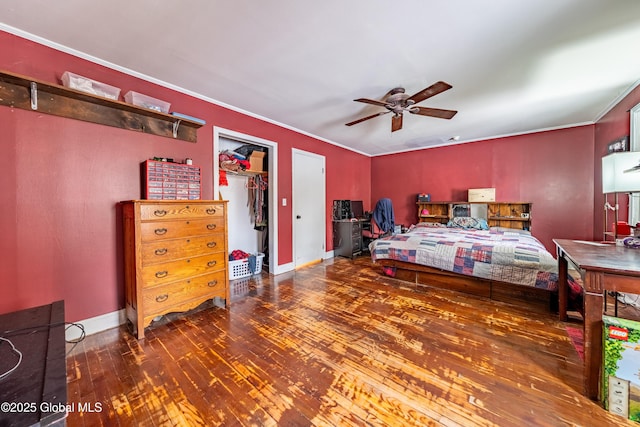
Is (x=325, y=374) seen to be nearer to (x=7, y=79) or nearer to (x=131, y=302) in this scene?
(x=131, y=302)

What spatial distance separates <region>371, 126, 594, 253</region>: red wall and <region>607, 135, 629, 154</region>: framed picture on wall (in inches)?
37.3

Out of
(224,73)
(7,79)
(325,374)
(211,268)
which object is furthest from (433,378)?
(7,79)

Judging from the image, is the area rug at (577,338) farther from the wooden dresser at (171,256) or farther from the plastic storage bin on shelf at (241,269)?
the plastic storage bin on shelf at (241,269)

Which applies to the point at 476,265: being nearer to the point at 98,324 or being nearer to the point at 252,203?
the point at 252,203

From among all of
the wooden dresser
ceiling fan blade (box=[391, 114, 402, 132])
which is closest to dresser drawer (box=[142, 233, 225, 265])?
the wooden dresser

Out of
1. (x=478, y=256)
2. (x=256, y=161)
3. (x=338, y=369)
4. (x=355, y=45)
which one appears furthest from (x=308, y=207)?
(x=338, y=369)

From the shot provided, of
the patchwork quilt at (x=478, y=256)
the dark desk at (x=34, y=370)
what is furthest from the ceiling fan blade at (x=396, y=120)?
the dark desk at (x=34, y=370)

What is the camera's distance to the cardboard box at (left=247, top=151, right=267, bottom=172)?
368cm

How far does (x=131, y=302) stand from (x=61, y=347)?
52.3 inches

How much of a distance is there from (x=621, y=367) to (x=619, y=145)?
316cm

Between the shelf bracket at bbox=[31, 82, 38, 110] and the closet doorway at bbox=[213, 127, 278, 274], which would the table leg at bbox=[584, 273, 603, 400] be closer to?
the closet doorway at bbox=[213, 127, 278, 274]

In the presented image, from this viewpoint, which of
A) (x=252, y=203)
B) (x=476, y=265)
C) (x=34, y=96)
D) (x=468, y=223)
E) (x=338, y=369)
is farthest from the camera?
(x=468, y=223)

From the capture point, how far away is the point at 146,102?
2.30m

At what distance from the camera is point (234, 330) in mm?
2170
